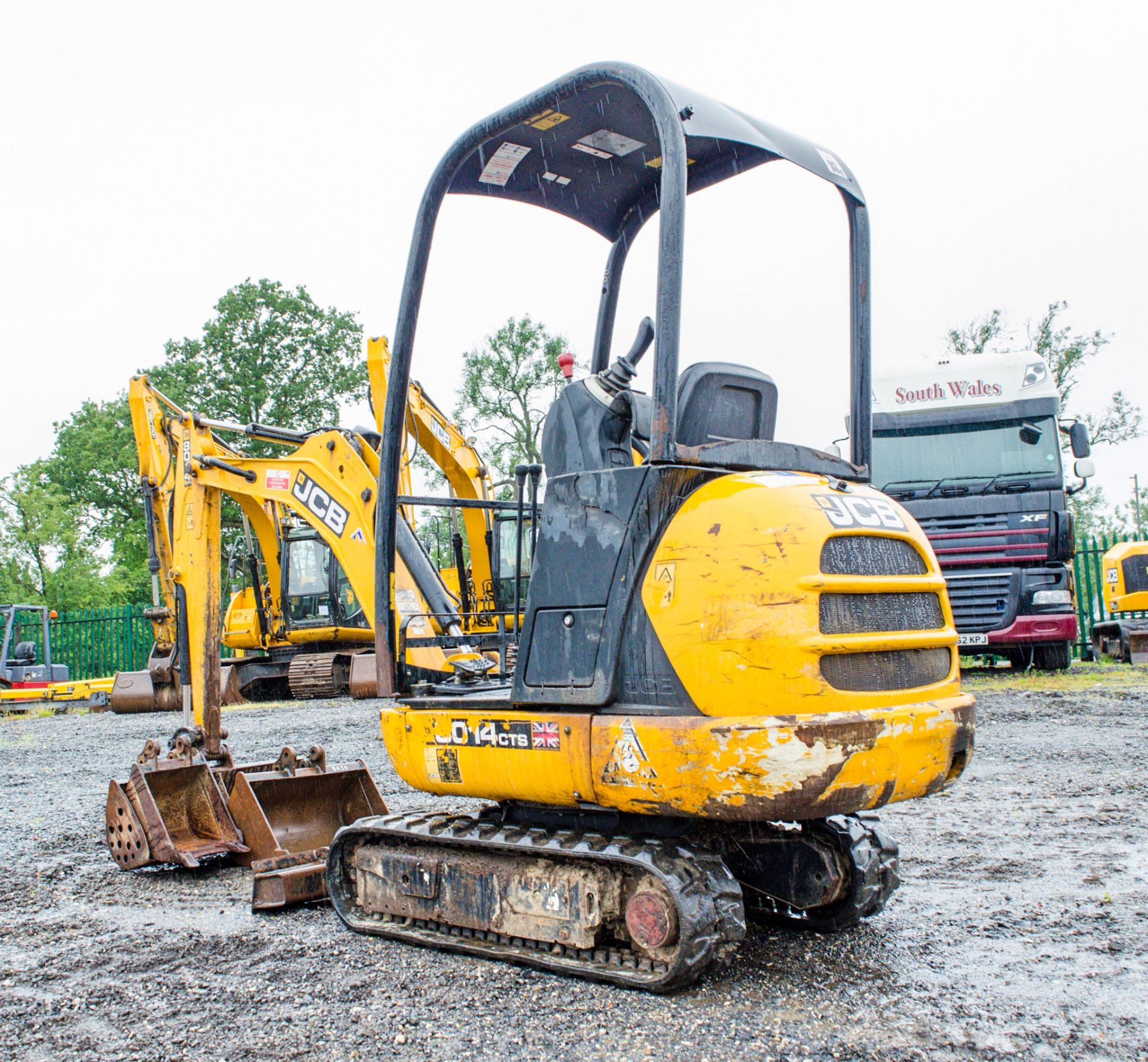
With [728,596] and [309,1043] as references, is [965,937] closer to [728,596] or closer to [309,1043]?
[728,596]

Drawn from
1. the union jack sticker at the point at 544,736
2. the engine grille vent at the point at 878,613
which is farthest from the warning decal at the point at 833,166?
the union jack sticker at the point at 544,736

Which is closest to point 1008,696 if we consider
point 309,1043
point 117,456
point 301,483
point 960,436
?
point 960,436

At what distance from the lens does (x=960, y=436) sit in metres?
11.9

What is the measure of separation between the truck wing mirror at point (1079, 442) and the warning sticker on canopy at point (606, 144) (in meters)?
9.01

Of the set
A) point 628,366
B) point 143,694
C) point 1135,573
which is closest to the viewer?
point 628,366

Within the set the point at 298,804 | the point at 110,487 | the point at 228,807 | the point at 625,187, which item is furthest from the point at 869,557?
the point at 110,487

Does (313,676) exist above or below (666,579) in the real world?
below

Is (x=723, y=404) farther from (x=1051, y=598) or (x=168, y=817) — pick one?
(x=1051, y=598)

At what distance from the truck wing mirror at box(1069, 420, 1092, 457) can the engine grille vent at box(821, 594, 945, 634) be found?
912 cm

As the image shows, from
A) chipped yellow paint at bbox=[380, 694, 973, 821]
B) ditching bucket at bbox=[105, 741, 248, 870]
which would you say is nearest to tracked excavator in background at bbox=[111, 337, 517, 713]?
chipped yellow paint at bbox=[380, 694, 973, 821]

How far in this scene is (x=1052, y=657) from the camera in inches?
490

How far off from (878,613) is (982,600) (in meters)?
8.92

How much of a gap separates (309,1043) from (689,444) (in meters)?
2.02

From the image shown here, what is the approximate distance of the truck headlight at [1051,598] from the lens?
36.9ft
